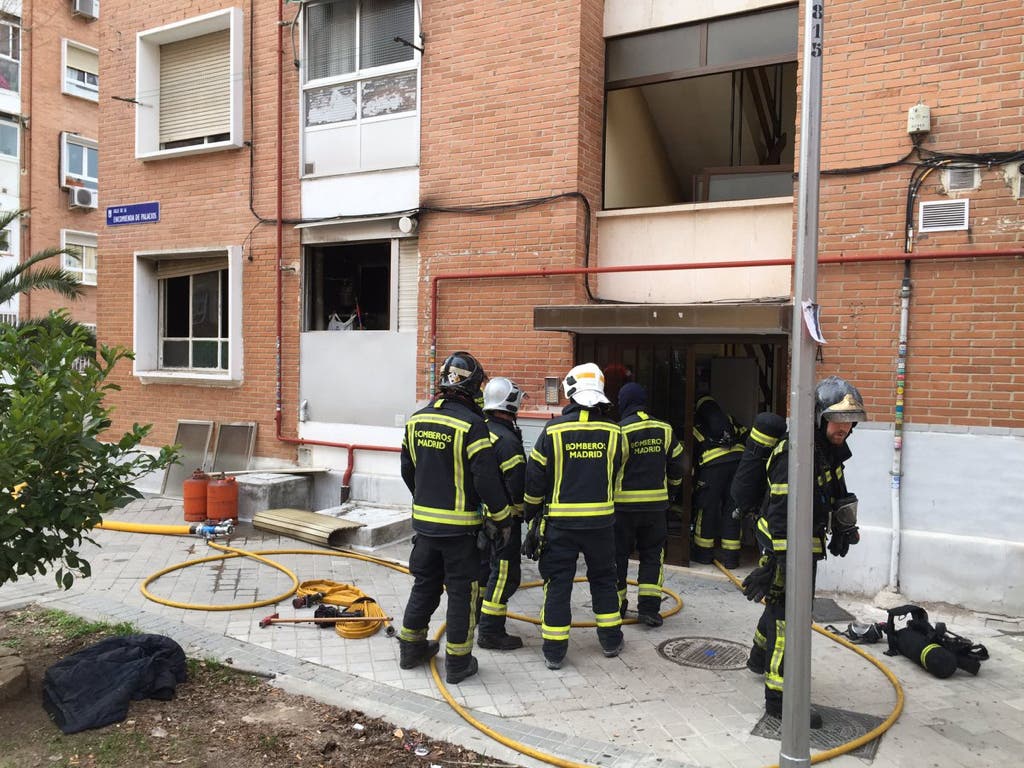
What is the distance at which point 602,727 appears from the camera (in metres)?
4.25

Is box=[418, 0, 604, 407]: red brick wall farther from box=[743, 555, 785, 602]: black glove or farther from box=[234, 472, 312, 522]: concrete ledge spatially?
box=[743, 555, 785, 602]: black glove

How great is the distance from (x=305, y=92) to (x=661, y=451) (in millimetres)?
6906

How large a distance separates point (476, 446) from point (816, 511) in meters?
1.95

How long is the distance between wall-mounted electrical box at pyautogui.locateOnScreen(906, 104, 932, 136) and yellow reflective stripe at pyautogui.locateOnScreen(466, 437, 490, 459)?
4421 mm

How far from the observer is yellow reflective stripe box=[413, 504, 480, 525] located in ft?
15.5

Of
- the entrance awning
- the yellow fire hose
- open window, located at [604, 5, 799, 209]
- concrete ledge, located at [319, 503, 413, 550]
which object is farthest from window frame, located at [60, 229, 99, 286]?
the entrance awning

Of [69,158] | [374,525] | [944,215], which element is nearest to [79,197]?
[69,158]

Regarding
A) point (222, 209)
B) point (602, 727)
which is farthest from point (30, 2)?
point (602, 727)

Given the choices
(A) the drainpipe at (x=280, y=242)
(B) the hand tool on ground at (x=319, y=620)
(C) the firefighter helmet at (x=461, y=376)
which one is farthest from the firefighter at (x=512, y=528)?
(A) the drainpipe at (x=280, y=242)

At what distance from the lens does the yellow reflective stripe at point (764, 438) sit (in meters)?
4.33

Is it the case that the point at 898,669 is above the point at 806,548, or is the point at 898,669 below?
below

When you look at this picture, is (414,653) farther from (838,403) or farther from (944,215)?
(944,215)

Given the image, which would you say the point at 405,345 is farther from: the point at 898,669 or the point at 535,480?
the point at 898,669

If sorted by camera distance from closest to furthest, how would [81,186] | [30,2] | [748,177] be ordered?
[748,177], [30,2], [81,186]
